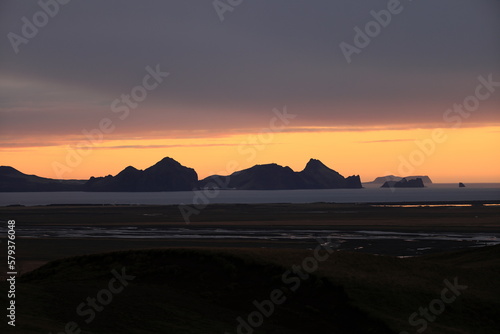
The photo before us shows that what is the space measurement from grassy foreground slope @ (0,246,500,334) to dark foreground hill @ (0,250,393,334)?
5 centimetres

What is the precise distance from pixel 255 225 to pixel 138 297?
84.7 metres

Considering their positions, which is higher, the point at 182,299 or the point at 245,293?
the point at 245,293

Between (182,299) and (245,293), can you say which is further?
(245,293)

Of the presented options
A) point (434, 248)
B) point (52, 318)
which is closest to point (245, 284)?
point (52, 318)

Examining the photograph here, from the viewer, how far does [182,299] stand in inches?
1462

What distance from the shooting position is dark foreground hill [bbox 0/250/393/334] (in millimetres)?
32438

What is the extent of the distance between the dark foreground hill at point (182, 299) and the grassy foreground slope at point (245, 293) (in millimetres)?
52

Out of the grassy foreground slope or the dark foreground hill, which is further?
the grassy foreground slope

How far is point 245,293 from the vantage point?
38.1m

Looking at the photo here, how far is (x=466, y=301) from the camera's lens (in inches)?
1533

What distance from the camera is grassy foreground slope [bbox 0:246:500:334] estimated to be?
109ft

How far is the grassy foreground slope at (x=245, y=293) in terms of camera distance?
33312 millimetres

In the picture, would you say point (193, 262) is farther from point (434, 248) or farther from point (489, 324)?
point (434, 248)

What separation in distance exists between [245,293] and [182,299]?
335 centimetres
